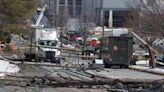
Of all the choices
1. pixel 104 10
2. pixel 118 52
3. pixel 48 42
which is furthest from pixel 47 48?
pixel 104 10

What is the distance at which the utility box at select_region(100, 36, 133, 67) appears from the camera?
47.2 metres

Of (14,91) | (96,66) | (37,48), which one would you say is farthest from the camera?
(37,48)

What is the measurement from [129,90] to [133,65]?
22.9 meters

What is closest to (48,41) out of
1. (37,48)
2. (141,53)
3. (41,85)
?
(37,48)

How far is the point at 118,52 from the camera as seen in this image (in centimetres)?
4781

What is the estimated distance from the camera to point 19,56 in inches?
2222

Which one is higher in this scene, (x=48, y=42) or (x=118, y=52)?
(x=48, y=42)

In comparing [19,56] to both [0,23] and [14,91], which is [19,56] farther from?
[14,91]

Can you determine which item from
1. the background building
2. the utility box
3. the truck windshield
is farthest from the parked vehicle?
the background building

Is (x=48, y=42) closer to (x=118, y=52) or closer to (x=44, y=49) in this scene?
(x=44, y=49)

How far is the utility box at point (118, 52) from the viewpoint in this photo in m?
47.2

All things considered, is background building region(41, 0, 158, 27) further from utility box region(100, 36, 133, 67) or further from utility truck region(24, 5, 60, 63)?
utility box region(100, 36, 133, 67)

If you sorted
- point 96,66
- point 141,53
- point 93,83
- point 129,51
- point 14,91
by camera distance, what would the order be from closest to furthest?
point 14,91 < point 93,83 < point 96,66 < point 129,51 < point 141,53

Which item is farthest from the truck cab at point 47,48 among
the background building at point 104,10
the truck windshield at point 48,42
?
the background building at point 104,10
